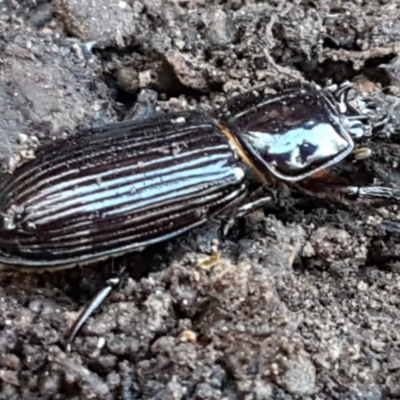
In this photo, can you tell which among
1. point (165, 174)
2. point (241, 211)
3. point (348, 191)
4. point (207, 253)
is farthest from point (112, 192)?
point (348, 191)

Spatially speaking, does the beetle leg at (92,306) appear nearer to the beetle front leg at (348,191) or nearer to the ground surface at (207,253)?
the ground surface at (207,253)

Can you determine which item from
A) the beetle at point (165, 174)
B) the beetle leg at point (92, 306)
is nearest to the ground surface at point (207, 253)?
the beetle leg at point (92, 306)

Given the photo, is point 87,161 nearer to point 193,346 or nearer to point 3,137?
point 3,137

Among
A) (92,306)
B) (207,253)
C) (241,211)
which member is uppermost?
(241,211)

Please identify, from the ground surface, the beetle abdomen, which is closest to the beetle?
the beetle abdomen

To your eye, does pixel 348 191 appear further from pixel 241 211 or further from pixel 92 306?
pixel 92 306

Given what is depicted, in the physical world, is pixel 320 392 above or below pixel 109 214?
below

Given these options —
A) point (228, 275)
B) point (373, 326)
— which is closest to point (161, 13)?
point (228, 275)
